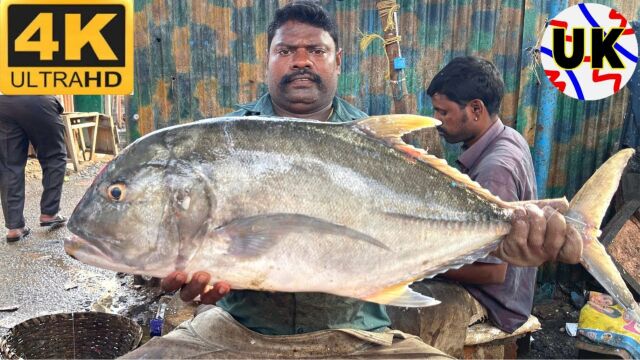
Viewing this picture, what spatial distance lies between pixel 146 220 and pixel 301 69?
116 centimetres

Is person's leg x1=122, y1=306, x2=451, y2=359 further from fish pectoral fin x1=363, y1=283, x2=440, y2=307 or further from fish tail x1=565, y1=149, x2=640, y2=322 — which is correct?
fish tail x1=565, y1=149, x2=640, y2=322

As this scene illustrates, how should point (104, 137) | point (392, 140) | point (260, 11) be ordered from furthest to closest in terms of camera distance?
point (104, 137), point (260, 11), point (392, 140)

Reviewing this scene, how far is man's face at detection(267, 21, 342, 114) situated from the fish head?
0.95 m

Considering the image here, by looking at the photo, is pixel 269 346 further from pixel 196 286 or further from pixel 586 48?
pixel 586 48

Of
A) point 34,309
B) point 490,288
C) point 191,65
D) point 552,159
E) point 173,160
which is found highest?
point 191,65

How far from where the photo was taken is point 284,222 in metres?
1.80

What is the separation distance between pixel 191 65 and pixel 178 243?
3.66 metres

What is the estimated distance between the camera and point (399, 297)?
192 centimetres

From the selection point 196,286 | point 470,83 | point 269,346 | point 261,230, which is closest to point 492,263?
point 470,83

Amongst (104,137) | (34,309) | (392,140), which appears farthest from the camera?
(104,137)

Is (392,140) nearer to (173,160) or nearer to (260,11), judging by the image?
(173,160)

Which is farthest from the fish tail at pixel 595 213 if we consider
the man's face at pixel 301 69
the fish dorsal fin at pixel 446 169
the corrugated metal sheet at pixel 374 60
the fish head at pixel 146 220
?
the corrugated metal sheet at pixel 374 60

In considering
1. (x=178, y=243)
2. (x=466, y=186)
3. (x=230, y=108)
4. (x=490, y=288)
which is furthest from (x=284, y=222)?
(x=230, y=108)

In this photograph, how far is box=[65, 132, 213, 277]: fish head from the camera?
69.2 inches
